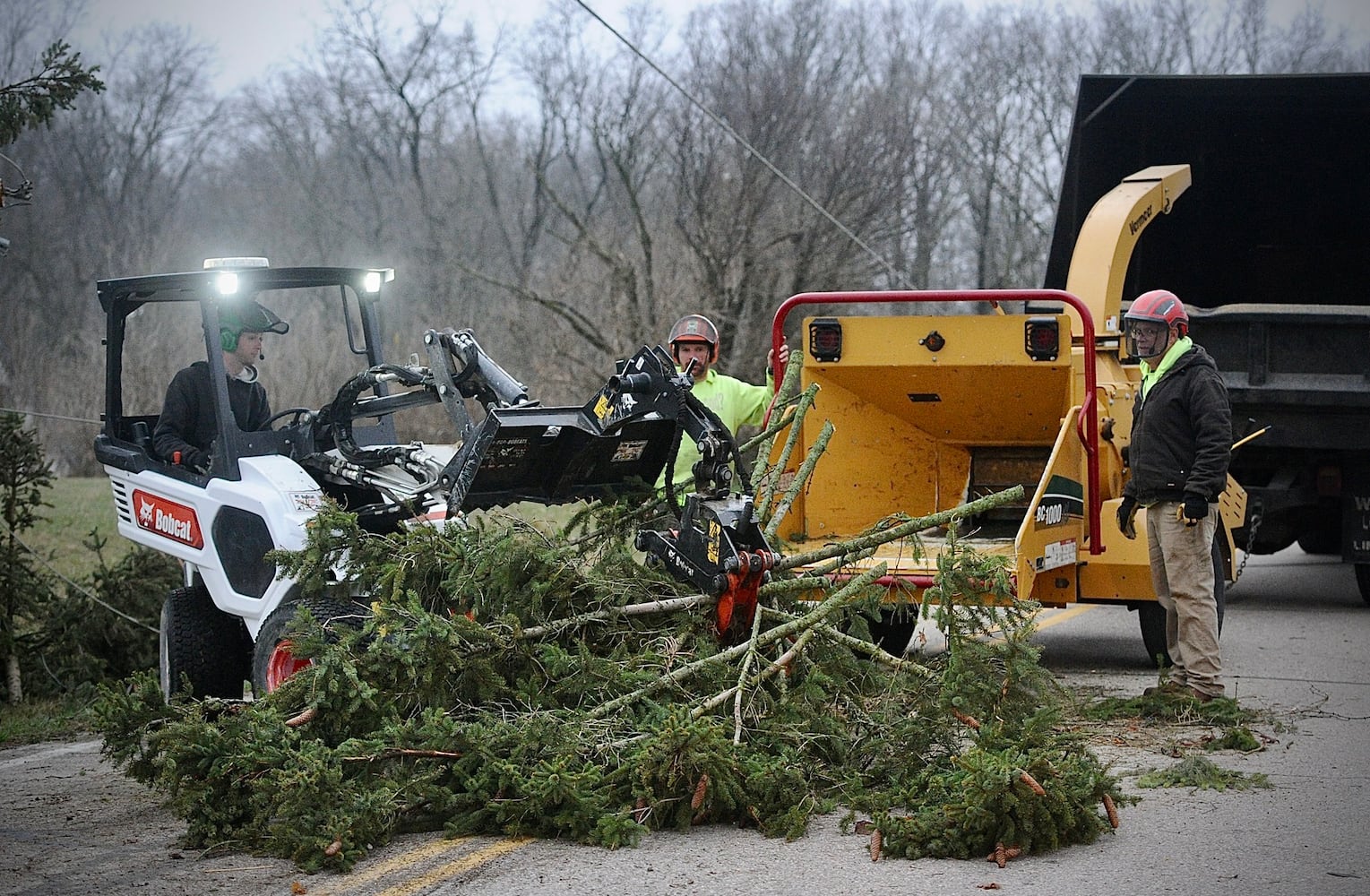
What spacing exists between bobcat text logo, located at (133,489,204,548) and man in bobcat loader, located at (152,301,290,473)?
221 mm

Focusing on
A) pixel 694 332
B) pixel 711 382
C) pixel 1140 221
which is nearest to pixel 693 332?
pixel 694 332

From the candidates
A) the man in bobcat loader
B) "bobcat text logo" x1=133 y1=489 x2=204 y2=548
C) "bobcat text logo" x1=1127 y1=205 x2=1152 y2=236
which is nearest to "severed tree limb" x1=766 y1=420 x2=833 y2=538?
the man in bobcat loader

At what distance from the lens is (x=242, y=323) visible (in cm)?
749

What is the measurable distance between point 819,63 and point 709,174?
19.4ft

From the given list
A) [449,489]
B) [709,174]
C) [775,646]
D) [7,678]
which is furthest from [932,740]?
[709,174]

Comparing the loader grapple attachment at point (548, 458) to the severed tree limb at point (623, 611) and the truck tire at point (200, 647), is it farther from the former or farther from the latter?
the truck tire at point (200, 647)

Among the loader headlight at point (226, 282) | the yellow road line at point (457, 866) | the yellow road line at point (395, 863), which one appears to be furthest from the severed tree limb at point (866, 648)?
the loader headlight at point (226, 282)

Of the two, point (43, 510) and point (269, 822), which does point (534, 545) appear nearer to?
point (269, 822)

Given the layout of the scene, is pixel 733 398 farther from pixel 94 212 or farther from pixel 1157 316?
pixel 94 212

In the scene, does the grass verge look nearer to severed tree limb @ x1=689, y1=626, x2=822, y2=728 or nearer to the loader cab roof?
the loader cab roof

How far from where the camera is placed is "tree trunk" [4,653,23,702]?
8.65 metres

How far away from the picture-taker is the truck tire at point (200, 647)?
752cm

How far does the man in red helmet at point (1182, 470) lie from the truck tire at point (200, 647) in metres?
4.76

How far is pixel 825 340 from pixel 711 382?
711mm
